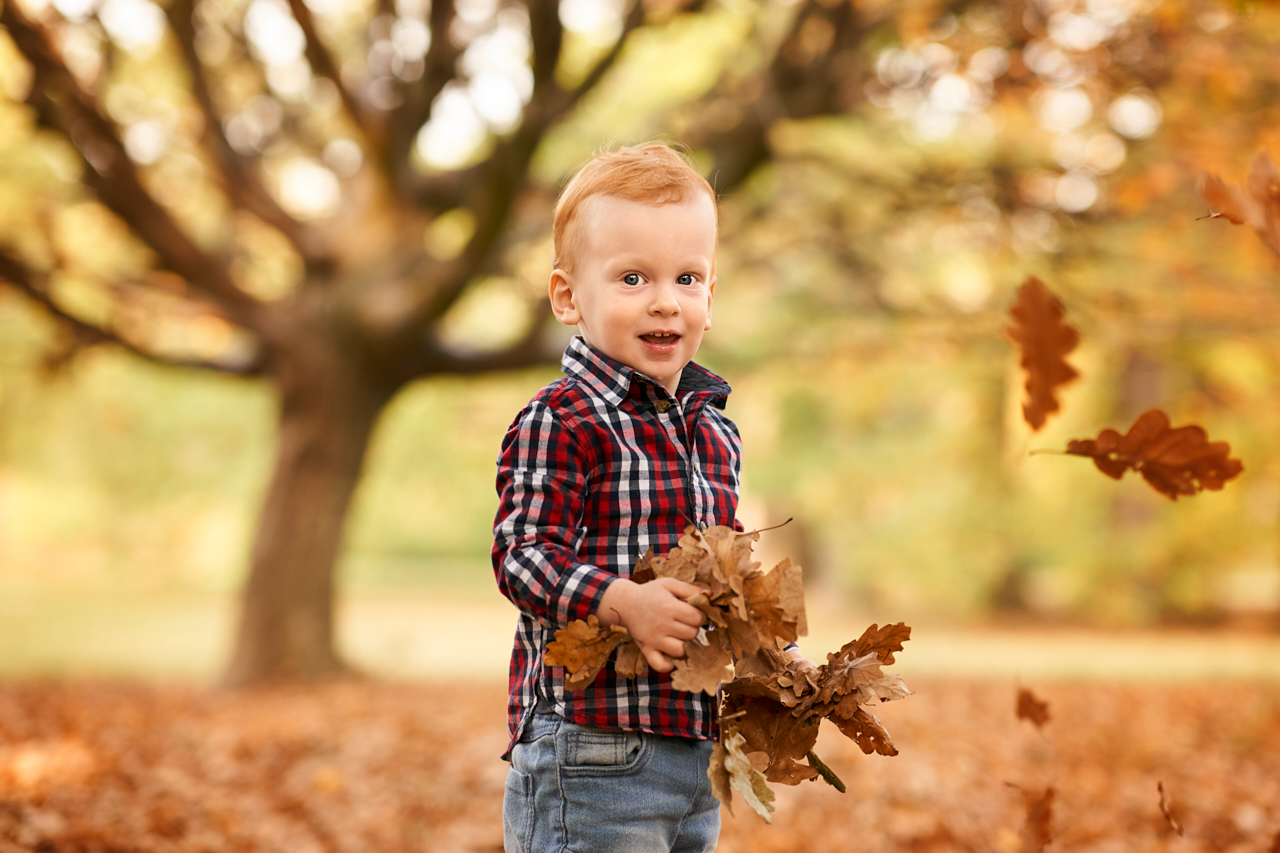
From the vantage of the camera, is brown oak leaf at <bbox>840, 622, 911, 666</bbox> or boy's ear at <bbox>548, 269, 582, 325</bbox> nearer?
brown oak leaf at <bbox>840, 622, 911, 666</bbox>

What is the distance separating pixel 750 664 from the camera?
1.77 meters

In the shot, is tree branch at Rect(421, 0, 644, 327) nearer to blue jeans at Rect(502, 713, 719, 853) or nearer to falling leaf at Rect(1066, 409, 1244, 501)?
falling leaf at Rect(1066, 409, 1244, 501)

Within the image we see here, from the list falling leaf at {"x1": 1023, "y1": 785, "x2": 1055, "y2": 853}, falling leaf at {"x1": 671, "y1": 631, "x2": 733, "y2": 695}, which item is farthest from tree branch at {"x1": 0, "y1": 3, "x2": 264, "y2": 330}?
falling leaf at {"x1": 1023, "y1": 785, "x2": 1055, "y2": 853}

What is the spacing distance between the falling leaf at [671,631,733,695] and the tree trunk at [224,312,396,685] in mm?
6858

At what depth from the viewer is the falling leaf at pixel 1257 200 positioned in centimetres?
147

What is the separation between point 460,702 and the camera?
7395 millimetres

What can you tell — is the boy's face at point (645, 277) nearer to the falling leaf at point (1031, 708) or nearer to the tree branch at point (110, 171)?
the falling leaf at point (1031, 708)

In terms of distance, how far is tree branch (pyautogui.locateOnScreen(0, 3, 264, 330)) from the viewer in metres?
6.44

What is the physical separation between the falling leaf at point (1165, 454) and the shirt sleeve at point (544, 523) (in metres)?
0.85

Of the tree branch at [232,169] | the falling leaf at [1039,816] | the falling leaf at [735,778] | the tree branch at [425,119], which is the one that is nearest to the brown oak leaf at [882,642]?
the falling leaf at [735,778]

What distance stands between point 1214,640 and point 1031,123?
32.4 feet

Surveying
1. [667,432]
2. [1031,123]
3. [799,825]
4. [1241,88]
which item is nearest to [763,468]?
[1031,123]

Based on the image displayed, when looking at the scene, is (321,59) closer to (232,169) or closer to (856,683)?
(232,169)

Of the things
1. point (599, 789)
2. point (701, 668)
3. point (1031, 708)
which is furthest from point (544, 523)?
point (1031, 708)
